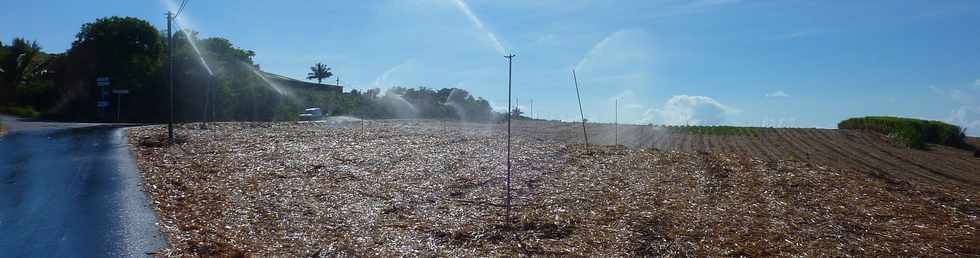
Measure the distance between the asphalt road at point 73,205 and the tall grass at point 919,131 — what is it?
35350 mm

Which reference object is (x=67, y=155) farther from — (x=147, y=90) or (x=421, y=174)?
(x=147, y=90)

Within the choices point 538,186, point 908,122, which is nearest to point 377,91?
point 908,122

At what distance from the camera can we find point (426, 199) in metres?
11.1

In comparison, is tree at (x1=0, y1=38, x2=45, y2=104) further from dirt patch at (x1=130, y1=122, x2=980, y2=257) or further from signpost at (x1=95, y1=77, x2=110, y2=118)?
dirt patch at (x1=130, y1=122, x2=980, y2=257)

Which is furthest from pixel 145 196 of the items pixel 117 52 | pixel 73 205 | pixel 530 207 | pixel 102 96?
pixel 117 52

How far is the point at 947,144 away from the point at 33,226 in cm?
4221

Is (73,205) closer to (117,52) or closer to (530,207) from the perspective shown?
(530,207)

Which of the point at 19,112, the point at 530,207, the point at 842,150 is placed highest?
the point at 19,112

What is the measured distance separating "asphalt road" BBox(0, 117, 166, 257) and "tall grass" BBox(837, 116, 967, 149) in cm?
3535

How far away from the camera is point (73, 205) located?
9.35 meters

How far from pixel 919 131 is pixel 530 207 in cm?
3516

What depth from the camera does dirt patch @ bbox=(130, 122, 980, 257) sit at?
313 inches

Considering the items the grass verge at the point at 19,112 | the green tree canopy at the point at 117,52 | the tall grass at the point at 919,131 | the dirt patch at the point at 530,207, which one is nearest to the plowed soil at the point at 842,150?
the tall grass at the point at 919,131

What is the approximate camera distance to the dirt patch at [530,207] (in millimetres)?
7953
